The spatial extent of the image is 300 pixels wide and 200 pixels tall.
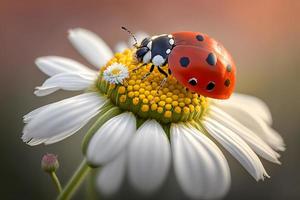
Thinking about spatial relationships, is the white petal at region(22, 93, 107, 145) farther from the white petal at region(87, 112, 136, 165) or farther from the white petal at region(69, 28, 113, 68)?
the white petal at region(69, 28, 113, 68)

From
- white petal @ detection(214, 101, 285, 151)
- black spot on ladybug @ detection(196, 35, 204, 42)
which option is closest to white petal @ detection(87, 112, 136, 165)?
black spot on ladybug @ detection(196, 35, 204, 42)

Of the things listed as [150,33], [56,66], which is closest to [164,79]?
[56,66]

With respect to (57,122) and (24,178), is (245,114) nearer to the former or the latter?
(57,122)

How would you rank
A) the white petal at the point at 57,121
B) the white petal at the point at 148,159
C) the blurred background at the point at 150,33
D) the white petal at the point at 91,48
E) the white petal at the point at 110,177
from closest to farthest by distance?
the white petal at the point at 148,159 → the white petal at the point at 57,121 → the white petal at the point at 110,177 → the white petal at the point at 91,48 → the blurred background at the point at 150,33

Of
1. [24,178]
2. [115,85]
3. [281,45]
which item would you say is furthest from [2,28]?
[115,85]

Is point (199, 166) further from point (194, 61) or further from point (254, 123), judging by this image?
point (254, 123)

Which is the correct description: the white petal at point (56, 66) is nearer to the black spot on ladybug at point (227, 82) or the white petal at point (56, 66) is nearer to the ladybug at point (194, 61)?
the ladybug at point (194, 61)

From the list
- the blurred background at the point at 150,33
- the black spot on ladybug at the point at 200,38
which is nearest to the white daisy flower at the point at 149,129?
the black spot on ladybug at the point at 200,38
